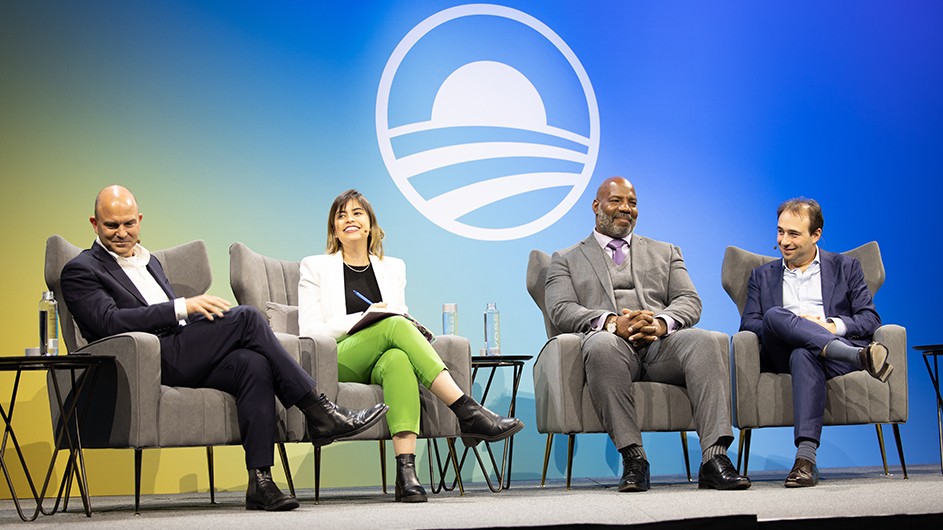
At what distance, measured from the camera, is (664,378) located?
13.9 ft

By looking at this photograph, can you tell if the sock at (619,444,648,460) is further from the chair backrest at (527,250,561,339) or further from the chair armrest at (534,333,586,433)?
the chair backrest at (527,250,561,339)

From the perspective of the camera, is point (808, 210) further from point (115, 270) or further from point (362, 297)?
point (115, 270)

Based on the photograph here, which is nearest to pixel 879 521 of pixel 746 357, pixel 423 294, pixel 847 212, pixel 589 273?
pixel 746 357

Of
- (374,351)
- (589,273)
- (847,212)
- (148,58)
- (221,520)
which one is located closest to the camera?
(221,520)

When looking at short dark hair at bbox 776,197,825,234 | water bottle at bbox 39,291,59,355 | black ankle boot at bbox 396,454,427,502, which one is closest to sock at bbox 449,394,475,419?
black ankle boot at bbox 396,454,427,502

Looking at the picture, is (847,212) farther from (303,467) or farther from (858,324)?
(303,467)

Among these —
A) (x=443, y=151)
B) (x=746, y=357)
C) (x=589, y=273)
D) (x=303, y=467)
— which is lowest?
(x=303, y=467)

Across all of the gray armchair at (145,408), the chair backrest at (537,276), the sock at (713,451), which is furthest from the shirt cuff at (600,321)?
the gray armchair at (145,408)

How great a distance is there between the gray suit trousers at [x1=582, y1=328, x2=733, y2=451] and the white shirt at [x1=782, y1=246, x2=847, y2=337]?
28.4 inches

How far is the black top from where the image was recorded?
165 inches

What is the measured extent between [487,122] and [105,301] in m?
2.41

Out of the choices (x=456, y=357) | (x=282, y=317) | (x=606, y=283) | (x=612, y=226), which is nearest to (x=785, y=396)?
(x=606, y=283)

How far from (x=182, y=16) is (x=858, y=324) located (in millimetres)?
3413

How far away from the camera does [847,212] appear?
5.75m
